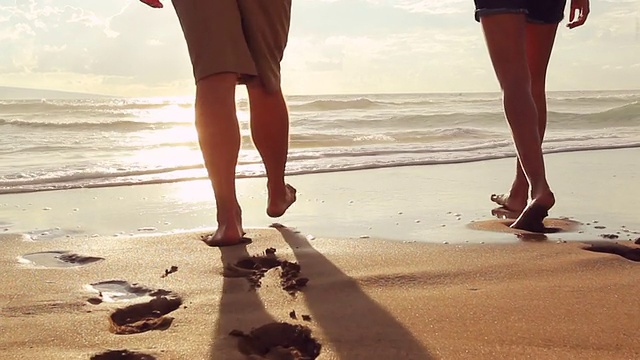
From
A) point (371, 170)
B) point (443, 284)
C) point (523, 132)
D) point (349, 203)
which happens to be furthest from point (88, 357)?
point (371, 170)

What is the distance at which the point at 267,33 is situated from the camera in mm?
2602

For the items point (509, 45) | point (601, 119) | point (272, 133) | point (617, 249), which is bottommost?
point (601, 119)

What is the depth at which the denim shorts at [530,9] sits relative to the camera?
2.66 meters

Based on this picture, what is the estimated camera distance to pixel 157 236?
2615 mm

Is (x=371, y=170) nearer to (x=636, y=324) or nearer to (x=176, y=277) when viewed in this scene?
(x=176, y=277)

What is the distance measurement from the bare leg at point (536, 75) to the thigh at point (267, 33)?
3.52 feet

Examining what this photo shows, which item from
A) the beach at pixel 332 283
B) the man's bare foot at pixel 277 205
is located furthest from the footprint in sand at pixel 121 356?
the man's bare foot at pixel 277 205

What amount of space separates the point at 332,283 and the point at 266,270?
26cm

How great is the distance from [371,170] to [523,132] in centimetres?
235

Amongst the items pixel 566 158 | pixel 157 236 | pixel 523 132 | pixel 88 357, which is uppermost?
pixel 523 132

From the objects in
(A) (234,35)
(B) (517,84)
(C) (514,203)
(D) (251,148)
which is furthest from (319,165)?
(A) (234,35)

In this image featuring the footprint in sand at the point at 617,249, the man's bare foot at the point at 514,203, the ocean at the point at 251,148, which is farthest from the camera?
the ocean at the point at 251,148

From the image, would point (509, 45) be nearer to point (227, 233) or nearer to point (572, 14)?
point (572, 14)

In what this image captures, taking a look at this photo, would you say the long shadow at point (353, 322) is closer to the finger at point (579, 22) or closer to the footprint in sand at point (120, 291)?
the footprint in sand at point (120, 291)
